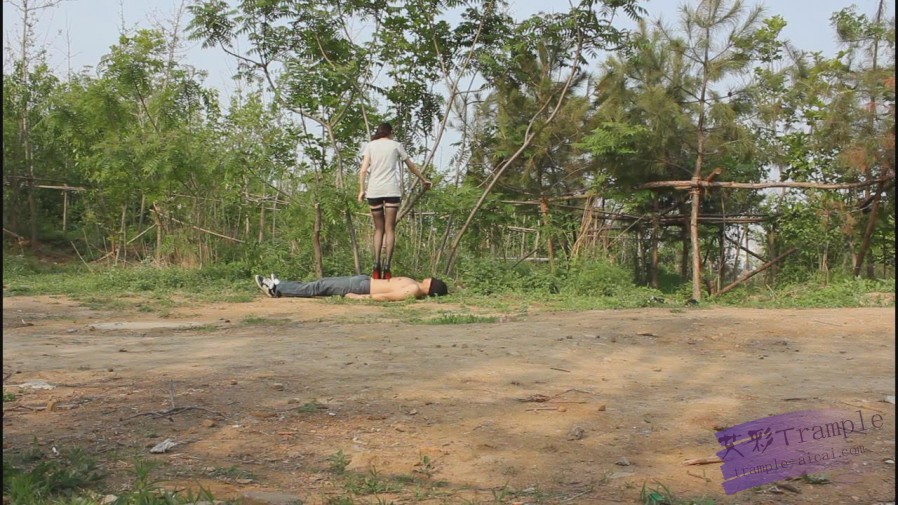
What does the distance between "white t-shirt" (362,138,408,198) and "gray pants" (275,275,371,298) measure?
972 millimetres

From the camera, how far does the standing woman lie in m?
8.55

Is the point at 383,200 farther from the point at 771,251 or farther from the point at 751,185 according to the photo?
the point at 771,251

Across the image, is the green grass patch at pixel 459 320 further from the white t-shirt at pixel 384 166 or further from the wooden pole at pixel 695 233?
the wooden pole at pixel 695 233

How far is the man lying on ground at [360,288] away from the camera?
8422 millimetres

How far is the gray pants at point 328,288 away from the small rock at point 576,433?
5607mm

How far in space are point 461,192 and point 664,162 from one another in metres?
2.91

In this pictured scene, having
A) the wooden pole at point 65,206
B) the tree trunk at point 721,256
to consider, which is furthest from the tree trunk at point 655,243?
the wooden pole at point 65,206

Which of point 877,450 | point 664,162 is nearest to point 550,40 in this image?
point 664,162

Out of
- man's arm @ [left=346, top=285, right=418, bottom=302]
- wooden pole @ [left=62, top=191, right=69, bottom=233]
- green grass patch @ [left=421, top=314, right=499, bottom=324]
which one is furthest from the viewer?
wooden pole @ [left=62, top=191, right=69, bottom=233]

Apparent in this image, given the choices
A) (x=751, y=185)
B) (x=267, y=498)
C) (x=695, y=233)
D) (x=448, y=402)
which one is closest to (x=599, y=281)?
→ (x=695, y=233)

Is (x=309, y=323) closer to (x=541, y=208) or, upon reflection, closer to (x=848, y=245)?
(x=541, y=208)

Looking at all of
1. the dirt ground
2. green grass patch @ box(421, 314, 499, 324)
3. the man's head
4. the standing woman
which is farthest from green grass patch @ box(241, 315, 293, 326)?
the man's head

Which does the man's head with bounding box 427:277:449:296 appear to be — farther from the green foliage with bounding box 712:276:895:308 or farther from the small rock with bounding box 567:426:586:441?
the small rock with bounding box 567:426:586:441

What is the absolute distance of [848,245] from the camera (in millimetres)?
10828
